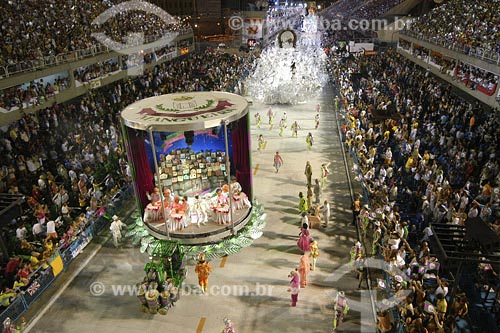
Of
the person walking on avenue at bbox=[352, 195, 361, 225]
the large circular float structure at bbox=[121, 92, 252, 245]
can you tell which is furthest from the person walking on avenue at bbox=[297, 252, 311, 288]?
the person walking on avenue at bbox=[352, 195, 361, 225]

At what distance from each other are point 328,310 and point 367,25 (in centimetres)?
5400

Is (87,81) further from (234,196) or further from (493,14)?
(493,14)

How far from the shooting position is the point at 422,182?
14.4 m

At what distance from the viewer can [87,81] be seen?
26.3 metres

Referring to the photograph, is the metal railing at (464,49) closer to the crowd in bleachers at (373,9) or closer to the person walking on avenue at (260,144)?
the person walking on avenue at (260,144)

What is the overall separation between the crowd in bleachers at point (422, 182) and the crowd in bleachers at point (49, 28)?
1943cm

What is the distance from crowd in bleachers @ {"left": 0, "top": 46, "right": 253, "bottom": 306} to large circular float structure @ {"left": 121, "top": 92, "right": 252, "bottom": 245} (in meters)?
2.47

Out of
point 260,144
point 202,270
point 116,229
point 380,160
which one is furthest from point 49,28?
point 202,270

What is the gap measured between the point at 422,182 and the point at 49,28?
26400mm

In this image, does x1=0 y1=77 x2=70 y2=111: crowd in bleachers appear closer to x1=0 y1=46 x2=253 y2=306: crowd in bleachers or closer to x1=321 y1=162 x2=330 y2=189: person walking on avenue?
x1=0 y1=46 x2=253 y2=306: crowd in bleachers

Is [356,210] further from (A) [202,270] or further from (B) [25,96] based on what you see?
(B) [25,96]

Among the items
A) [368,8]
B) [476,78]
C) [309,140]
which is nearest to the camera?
[309,140]

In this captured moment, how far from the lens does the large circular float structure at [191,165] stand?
11.6 meters

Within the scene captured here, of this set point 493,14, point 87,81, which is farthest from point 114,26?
point 493,14
